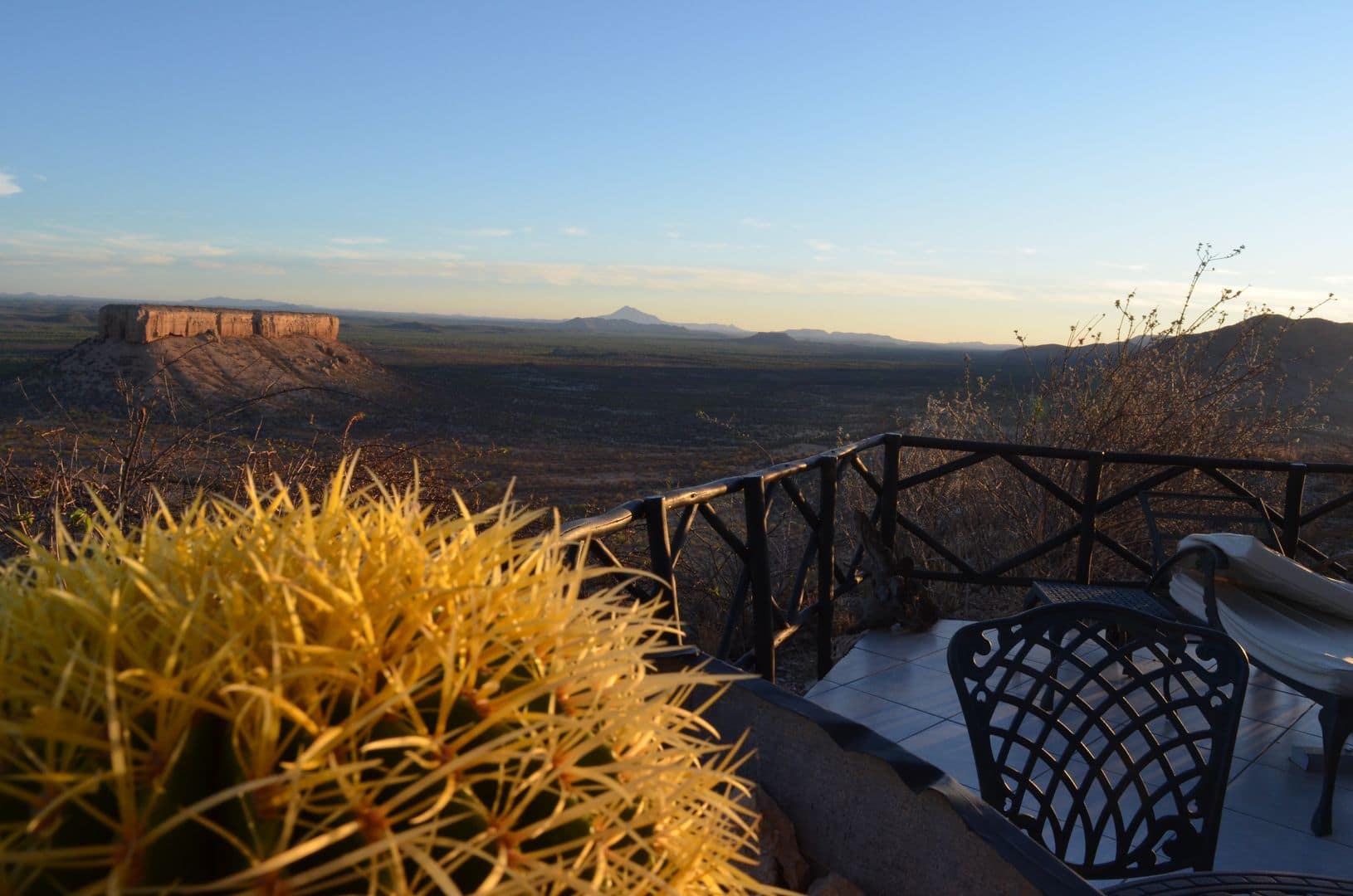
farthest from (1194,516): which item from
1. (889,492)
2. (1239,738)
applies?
(889,492)

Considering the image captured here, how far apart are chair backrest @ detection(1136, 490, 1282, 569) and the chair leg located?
1.11 m

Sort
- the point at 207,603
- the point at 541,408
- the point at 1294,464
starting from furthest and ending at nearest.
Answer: the point at 541,408, the point at 1294,464, the point at 207,603

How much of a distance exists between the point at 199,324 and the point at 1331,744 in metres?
39.2

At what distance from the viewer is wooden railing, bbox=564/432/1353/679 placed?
3.33m

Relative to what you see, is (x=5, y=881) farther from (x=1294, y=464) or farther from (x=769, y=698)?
(x=1294, y=464)

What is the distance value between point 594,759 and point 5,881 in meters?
0.27

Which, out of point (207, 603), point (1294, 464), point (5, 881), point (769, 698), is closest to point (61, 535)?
point (207, 603)

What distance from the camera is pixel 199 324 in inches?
1403

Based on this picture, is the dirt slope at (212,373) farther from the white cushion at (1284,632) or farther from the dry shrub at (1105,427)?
the white cushion at (1284,632)

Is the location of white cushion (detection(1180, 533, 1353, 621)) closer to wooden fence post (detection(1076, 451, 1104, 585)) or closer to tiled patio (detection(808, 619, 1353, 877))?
tiled patio (detection(808, 619, 1353, 877))

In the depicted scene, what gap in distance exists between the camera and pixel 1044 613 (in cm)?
205

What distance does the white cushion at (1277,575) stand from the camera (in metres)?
3.44

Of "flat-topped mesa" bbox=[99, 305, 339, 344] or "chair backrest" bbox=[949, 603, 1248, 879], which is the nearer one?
"chair backrest" bbox=[949, 603, 1248, 879]

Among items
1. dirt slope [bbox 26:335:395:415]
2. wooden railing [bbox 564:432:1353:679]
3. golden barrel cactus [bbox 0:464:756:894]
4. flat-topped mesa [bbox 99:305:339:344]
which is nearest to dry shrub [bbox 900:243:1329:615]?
wooden railing [bbox 564:432:1353:679]
